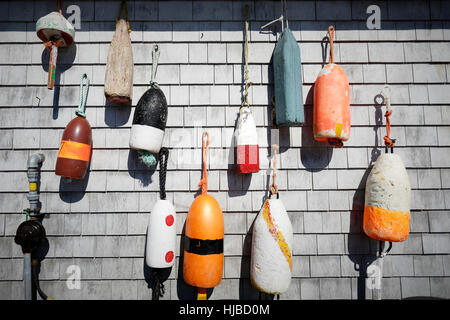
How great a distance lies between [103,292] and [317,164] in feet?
7.86

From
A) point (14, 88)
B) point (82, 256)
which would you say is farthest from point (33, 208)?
point (14, 88)

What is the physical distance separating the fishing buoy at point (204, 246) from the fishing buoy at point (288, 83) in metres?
1.04

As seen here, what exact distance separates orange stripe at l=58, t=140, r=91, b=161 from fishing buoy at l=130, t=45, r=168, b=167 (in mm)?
454

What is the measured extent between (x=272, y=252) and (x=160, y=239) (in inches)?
37.8

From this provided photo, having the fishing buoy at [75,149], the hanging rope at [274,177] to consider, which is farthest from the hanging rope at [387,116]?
the fishing buoy at [75,149]

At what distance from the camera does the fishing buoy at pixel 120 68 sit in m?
2.14

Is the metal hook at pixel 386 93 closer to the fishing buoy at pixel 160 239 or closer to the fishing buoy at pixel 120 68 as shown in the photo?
the fishing buoy at pixel 160 239

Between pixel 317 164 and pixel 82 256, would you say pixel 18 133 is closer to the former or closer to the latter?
pixel 82 256

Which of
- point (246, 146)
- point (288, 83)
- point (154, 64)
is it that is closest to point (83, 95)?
point (154, 64)

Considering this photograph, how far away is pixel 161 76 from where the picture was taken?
2.33 m

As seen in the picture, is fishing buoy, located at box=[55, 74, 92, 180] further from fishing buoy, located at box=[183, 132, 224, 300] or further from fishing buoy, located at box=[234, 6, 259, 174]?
fishing buoy, located at box=[234, 6, 259, 174]

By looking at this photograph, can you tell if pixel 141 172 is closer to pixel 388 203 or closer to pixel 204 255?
pixel 204 255

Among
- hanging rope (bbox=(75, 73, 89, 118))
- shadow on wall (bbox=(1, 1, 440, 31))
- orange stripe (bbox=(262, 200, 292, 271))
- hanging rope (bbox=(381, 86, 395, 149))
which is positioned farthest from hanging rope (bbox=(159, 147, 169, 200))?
hanging rope (bbox=(381, 86, 395, 149))

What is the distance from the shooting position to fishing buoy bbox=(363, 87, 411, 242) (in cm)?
196
